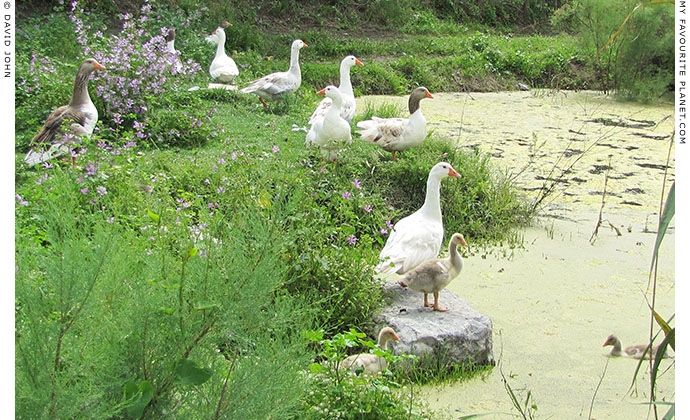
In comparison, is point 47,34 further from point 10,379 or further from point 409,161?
point 10,379

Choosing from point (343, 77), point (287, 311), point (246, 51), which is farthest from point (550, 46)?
point (287, 311)

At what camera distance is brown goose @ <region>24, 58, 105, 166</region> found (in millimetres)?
5066

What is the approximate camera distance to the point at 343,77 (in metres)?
7.76

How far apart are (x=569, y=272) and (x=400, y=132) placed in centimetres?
204

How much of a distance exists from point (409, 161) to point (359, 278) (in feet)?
7.77

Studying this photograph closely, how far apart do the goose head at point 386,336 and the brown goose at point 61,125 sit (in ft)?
8.38

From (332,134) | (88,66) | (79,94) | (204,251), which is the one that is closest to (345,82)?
(332,134)

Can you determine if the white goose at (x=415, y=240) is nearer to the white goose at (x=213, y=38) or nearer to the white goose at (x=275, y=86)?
the white goose at (x=275, y=86)

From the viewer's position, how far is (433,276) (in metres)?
4.05

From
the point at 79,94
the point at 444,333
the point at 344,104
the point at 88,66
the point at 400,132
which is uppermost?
the point at 88,66

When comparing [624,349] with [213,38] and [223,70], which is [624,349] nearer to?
[223,70]

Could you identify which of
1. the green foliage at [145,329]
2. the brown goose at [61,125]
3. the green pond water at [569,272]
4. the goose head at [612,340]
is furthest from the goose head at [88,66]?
the goose head at [612,340]

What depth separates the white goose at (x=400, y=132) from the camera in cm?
641

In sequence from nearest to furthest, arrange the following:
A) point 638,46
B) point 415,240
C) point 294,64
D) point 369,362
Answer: point 369,362, point 415,240, point 294,64, point 638,46
